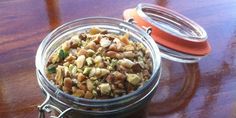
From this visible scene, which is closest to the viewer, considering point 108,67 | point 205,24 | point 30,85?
point 108,67

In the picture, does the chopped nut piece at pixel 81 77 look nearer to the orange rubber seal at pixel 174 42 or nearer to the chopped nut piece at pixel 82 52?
the chopped nut piece at pixel 82 52

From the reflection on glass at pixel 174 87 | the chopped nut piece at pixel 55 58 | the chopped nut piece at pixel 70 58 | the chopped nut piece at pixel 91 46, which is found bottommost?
the reflection on glass at pixel 174 87

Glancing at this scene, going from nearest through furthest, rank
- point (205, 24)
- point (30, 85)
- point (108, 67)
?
point (108, 67) → point (30, 85) → point (205, 24)

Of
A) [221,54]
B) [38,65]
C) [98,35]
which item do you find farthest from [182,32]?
[38,65]

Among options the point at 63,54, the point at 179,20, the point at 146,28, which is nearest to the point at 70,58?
the point at 63,54

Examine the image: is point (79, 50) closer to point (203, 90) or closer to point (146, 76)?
point (146, 76)

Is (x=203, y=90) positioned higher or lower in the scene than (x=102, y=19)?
lower

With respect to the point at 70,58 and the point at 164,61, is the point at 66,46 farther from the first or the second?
the point at 164,61

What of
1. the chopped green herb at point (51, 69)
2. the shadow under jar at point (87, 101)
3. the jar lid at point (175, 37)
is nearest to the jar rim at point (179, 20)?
the jar lid at point (175, 37)
